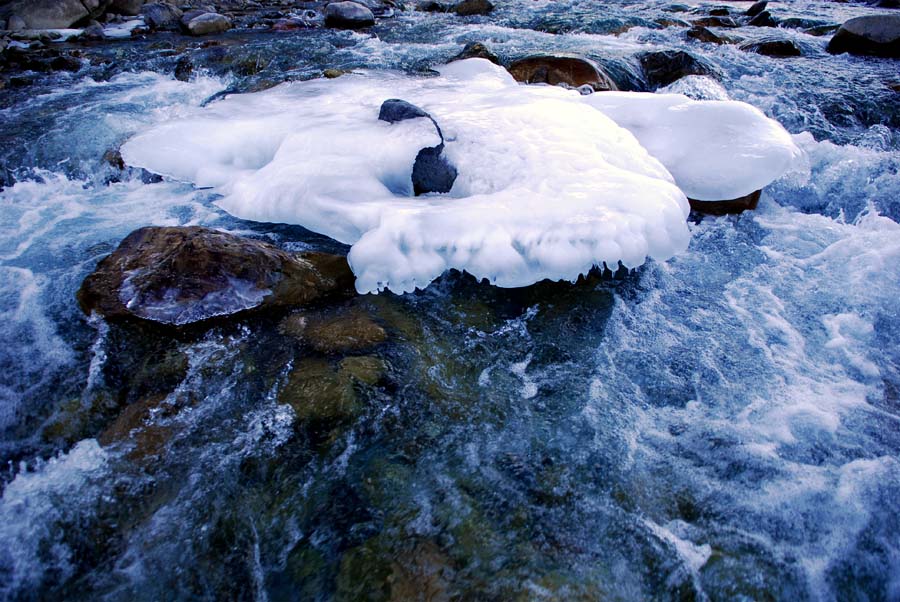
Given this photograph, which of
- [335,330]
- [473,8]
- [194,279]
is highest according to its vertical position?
[473,8]

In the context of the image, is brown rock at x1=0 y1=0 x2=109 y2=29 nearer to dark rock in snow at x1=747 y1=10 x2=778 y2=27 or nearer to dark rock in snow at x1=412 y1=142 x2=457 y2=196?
dark rock in snow at x1=412 y1=142 x2=457 y2=196

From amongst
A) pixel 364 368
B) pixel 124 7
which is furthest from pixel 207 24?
pixel 364 368

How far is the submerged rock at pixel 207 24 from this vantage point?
38.3 ft

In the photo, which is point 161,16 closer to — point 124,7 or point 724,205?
point 124,7

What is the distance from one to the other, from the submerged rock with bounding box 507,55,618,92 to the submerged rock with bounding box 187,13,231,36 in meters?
8.53

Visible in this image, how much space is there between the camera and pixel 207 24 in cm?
1178

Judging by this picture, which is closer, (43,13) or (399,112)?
(399,112)

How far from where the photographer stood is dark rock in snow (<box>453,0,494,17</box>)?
13258 millimetres

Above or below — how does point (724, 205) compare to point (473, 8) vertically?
below

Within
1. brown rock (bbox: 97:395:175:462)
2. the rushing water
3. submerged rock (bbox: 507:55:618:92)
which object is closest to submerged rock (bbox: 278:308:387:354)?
the rushing water

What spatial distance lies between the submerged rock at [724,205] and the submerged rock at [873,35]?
6.61 metres

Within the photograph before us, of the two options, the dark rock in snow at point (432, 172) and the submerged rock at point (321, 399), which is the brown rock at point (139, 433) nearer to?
the submerged rock at point (321, 399)

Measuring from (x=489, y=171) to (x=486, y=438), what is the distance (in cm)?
239

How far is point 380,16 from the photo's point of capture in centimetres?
1358
